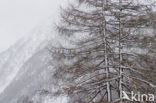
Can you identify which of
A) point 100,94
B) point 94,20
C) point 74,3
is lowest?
point 100,94

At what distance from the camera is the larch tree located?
22.2 feet

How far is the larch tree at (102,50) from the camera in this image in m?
6.75

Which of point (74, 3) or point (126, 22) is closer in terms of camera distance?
point (126, 22)

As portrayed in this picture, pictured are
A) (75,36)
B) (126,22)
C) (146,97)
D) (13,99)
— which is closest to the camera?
(146,97)

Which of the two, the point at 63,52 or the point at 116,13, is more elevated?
the point at 116,13

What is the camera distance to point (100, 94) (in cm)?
723

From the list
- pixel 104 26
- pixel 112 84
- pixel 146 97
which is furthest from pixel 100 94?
pixel 104 26

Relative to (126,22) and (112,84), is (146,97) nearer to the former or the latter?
(112,84)

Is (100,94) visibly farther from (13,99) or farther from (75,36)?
(13,99)

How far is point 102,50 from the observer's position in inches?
282

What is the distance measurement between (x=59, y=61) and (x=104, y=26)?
170 centimetres

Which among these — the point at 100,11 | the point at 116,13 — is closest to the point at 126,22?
the point at 116,13

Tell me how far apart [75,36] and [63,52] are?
95 centimetres

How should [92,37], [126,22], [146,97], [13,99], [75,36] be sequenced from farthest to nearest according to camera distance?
[13,99] → [75,36] → [92,37] → [126,22] → [146,97]
